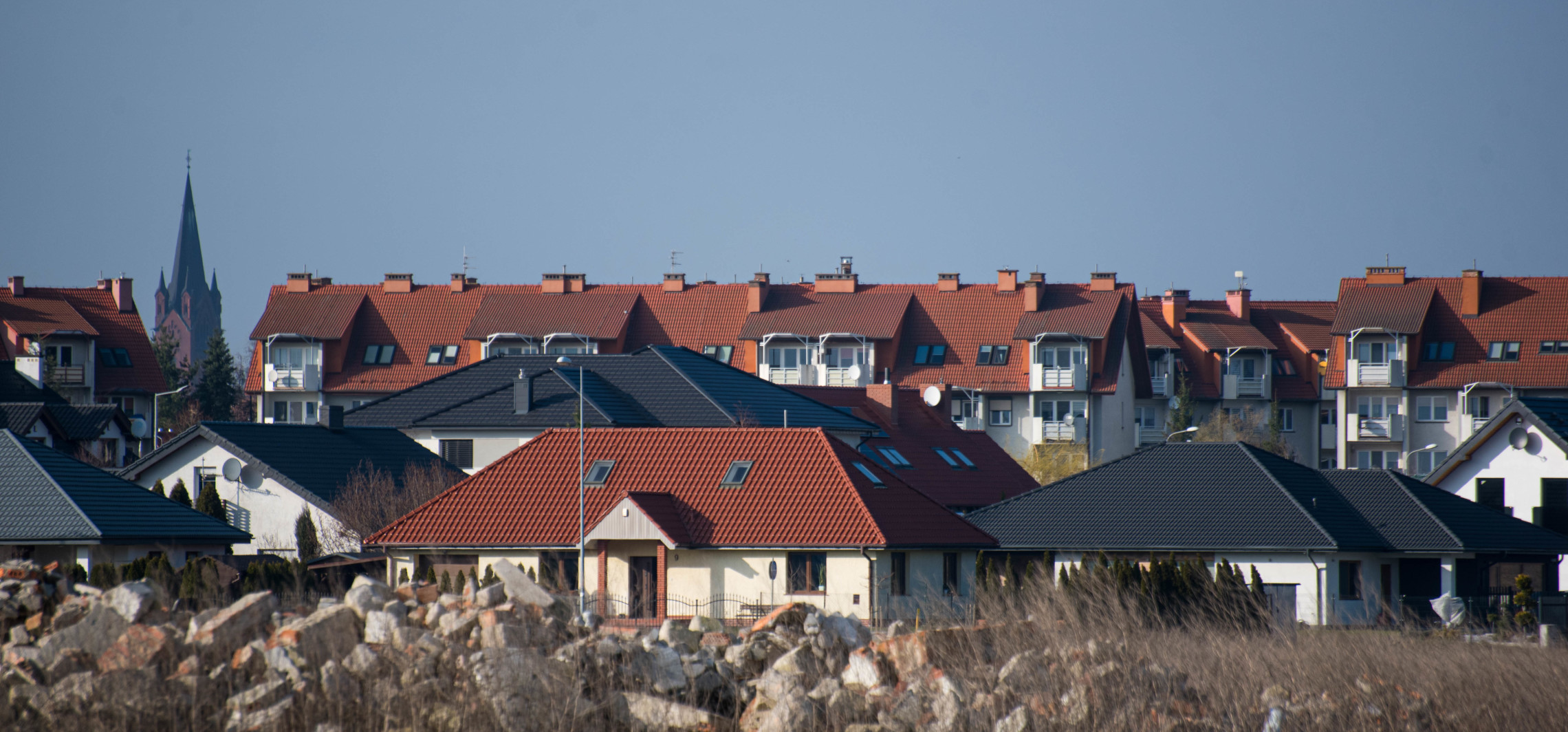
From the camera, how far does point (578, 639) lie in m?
23.2

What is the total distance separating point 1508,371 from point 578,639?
7152 centimetres

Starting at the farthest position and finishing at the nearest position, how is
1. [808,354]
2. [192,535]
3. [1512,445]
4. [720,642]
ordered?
[808,354]
[1512,445]
[192,535]
[720,642]

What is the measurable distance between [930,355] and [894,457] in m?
30.2

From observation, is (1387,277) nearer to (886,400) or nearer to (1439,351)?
(1439,351)

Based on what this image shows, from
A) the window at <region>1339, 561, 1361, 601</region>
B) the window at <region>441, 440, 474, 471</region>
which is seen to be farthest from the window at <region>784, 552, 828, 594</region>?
the window at <region>441, 440, 474, 471</region>

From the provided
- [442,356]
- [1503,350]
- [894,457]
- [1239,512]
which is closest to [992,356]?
[1503,350]

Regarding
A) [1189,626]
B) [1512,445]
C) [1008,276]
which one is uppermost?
[1008,276]

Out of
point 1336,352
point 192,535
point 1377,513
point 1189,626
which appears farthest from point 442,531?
point 1336,352

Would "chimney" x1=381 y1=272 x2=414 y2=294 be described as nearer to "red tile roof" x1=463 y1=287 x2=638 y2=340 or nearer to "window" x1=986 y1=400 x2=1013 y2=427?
"red tile roof" x1=463 y1=287 x2=638 y2=340

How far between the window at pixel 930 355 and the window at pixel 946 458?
79.5 ft

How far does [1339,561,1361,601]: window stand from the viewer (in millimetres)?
45656

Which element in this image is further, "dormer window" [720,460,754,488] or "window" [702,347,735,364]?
"window" [702,347,735,364]

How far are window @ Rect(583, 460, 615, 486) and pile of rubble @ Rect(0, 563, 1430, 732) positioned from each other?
20.9 meters

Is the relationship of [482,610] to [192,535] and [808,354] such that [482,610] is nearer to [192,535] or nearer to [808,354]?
[192,535]
